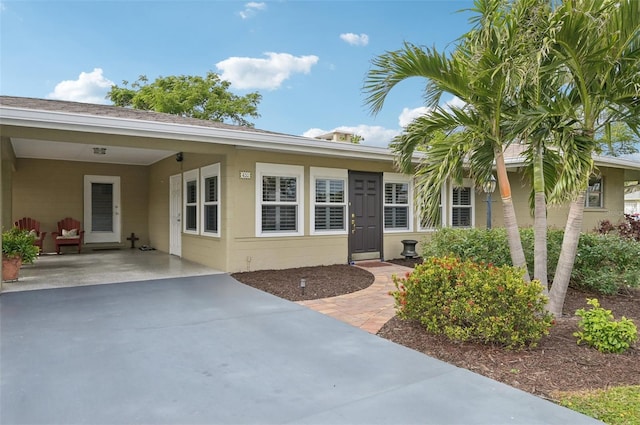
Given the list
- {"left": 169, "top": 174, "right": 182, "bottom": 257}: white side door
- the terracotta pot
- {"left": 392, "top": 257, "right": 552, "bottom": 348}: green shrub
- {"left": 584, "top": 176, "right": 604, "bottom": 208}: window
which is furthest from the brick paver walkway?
{"left": 584, "top": 176, "right": 604, "bottom": 208}: window

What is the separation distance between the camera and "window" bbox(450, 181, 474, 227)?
11.1 meters

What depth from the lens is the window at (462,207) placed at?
36.3 ft

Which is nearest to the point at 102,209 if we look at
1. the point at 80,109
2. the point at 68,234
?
the point at 68,234

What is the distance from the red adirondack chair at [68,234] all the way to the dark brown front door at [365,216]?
7419mm

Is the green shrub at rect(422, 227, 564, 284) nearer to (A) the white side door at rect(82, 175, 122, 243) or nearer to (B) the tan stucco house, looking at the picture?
(B) the tan stucco house

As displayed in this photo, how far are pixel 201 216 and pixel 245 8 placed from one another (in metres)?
7.21

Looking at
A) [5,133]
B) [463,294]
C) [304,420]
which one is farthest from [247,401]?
[5,133]

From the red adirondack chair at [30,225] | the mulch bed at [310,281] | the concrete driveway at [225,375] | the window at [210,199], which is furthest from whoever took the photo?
the red adirondack chair at [30,225]

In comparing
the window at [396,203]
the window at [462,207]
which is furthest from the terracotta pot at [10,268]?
the window at [462,207]

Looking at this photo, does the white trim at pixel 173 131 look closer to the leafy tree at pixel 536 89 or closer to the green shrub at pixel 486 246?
the leafy tree at pixel 536 89

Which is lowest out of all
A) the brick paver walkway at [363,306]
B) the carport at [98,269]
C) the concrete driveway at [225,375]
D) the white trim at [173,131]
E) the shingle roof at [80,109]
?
the brick paver walkway at [363,306]

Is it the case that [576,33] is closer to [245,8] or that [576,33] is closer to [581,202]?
[581,202]

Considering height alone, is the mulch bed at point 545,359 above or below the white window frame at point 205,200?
below

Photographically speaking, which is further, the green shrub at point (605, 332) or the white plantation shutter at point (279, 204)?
the white plantation shutter at point (279, 204)
